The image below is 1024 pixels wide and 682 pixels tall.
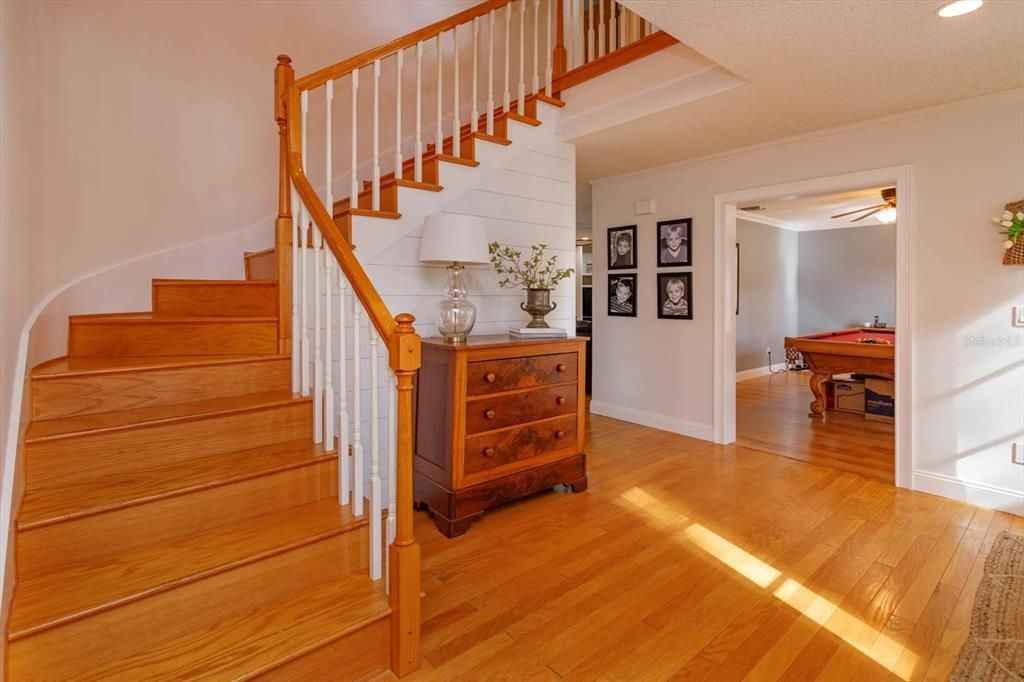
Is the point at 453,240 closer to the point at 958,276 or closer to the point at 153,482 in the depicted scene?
the point at 153,482

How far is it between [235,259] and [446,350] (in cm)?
186

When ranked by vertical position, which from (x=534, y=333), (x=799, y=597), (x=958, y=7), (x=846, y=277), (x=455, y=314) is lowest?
A: (x=799, y=597)

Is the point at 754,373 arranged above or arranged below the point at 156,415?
below

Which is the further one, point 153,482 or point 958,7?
point 958,7

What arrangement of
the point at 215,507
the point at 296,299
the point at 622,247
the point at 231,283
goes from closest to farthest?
1. the point at 215,507
2. the point at 296,299
3. the point at 231,283
4. the point at 622,247

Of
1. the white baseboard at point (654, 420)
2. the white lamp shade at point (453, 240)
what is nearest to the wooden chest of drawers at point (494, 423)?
the white lamp shade at point (453, 240)

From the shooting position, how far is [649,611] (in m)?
1.96

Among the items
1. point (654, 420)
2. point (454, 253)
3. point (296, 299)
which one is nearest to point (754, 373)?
point (654, 420)

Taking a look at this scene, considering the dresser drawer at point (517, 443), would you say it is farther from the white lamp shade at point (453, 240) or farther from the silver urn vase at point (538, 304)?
the white lamp shade at point (453, 240)

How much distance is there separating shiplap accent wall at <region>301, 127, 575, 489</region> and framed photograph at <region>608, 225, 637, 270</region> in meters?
1.07

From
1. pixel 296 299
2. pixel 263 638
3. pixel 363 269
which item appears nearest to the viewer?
pixel 263 638

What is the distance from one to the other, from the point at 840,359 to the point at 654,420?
1946mm

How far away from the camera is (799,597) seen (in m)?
2.04

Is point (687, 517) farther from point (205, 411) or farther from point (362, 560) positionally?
point (205, 411)
